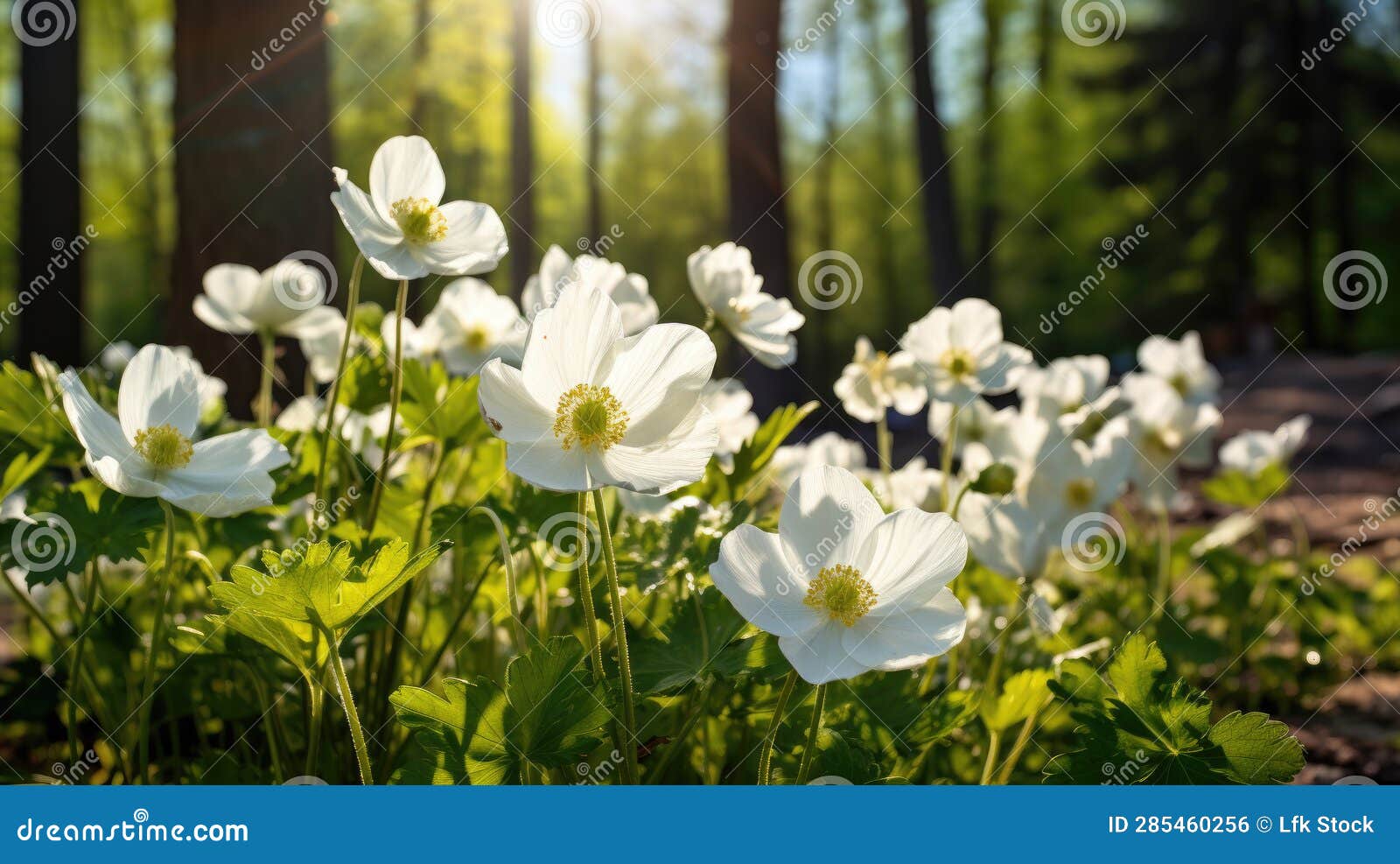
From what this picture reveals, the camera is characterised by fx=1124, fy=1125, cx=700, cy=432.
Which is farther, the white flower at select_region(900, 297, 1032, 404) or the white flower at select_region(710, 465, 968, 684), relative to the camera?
the white flower at select_region(900, 297, 1032, 404)

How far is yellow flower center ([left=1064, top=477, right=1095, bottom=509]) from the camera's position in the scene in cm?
167

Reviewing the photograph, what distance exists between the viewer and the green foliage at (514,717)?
905 mm

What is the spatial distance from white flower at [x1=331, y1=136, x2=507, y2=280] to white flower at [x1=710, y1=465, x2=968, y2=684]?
1.37 feet

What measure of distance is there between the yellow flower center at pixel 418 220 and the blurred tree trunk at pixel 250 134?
4.68ft

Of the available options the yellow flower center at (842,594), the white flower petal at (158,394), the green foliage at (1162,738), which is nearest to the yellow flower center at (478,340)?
the white flower petal at (158,394)

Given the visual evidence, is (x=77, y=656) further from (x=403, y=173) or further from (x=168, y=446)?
(x=403, y=173)

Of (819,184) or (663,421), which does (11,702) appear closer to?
(663,421)

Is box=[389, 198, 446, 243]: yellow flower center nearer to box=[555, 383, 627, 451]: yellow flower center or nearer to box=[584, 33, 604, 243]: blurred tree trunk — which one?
box=[555, 383, 627, 451]: yellow flower center

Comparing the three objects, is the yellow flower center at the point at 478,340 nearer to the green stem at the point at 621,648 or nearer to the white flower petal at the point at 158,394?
the white flower petal at the point at 158,394

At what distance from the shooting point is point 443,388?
4.59 feet

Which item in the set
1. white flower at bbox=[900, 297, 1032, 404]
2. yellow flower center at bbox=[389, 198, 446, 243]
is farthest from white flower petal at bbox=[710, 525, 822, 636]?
white flower at bbox=[900, 297, 1032, 404]

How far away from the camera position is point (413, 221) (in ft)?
3.89

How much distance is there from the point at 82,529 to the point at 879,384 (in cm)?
104

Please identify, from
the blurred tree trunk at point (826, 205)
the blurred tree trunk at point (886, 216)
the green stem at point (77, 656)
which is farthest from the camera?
the blurred tree trunk at point (886, 216)
